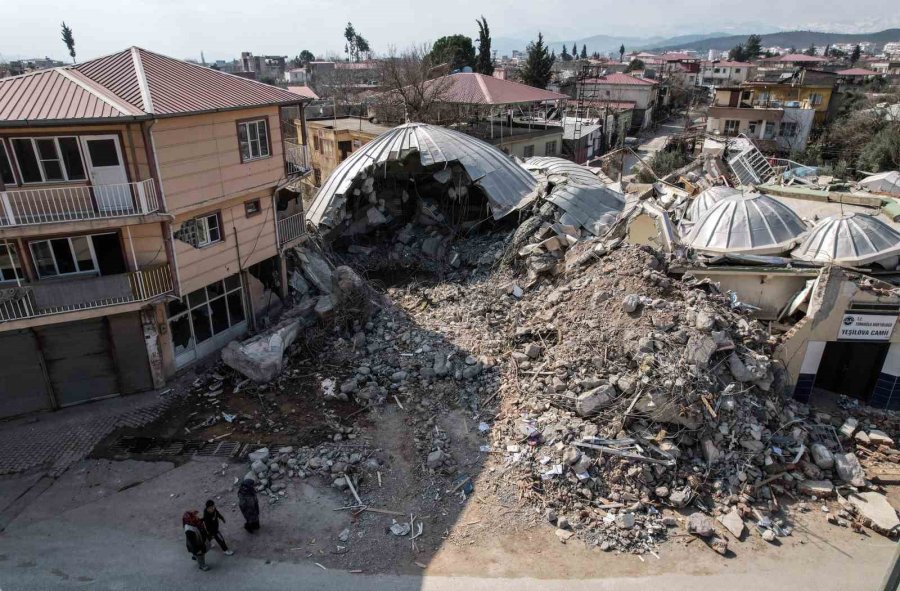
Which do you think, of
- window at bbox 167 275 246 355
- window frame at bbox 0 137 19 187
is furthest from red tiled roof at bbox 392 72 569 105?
window frame at bbox 0 137 19 187

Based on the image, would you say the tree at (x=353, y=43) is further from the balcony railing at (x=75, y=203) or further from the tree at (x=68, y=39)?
the balcony railing at (x=75, y=203)

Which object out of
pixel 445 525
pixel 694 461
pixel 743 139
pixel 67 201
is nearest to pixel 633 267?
pixel 694 461

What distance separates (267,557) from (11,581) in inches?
187

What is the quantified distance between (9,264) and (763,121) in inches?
2229

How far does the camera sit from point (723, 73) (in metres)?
107

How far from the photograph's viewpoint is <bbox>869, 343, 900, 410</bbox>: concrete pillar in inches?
639

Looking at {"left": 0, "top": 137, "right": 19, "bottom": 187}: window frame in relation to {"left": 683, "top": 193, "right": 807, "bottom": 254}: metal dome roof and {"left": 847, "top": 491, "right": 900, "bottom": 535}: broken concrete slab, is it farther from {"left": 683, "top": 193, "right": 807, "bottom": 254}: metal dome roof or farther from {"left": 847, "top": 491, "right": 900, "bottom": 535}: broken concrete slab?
{"left": 847, "top": 491, "right": 900, "bottom": 535}: broken concrete slab

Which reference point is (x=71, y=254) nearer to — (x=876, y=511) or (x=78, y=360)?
(x=78, y=360)

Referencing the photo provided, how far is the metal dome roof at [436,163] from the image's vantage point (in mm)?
24375

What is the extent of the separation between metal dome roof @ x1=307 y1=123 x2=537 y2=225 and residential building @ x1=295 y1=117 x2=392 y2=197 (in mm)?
7874

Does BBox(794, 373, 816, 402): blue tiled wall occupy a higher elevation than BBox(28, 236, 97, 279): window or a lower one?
lower

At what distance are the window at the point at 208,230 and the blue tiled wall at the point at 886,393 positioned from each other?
20.8 m

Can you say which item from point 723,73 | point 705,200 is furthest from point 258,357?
point 723,73

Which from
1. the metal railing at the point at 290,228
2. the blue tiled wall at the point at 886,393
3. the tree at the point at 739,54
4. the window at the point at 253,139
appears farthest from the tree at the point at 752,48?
the window at the point at 253,139
